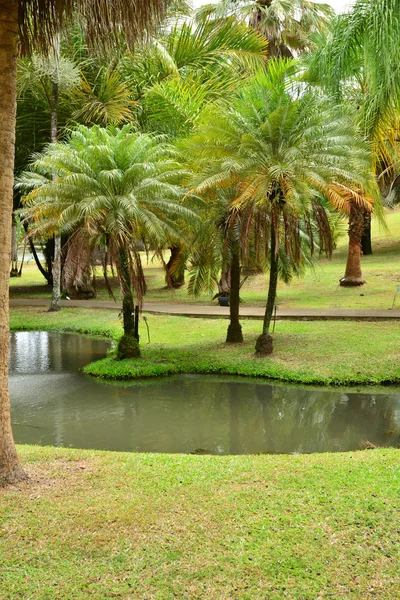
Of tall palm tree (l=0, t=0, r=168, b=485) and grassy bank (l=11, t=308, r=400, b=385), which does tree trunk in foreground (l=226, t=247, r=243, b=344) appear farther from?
tall palm tree (l=0, t=0, r=168, b=485)

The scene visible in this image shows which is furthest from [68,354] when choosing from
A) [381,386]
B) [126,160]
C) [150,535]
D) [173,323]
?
[150,535]

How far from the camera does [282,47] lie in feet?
103

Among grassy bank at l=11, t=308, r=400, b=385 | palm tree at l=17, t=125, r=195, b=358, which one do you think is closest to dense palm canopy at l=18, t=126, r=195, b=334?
palm tree at l=17, t=125, r=195, b=358

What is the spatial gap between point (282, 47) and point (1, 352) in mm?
29722

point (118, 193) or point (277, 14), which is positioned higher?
point (277, 14)

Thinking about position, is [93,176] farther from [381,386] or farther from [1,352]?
[1,352]

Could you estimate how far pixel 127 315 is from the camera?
1530 cm

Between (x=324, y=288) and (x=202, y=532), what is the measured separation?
22.1 m

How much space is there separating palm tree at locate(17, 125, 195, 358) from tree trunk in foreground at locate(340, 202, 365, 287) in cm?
1133

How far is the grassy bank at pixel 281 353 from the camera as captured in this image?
13359mm

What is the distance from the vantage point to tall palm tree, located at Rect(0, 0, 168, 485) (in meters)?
5.71

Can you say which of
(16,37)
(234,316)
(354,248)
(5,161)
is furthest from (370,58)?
(354,248)

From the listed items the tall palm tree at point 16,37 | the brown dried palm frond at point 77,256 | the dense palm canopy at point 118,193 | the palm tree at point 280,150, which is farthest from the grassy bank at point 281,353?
the tall palm tree at point 16,37

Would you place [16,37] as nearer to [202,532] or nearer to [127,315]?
[202,532]
